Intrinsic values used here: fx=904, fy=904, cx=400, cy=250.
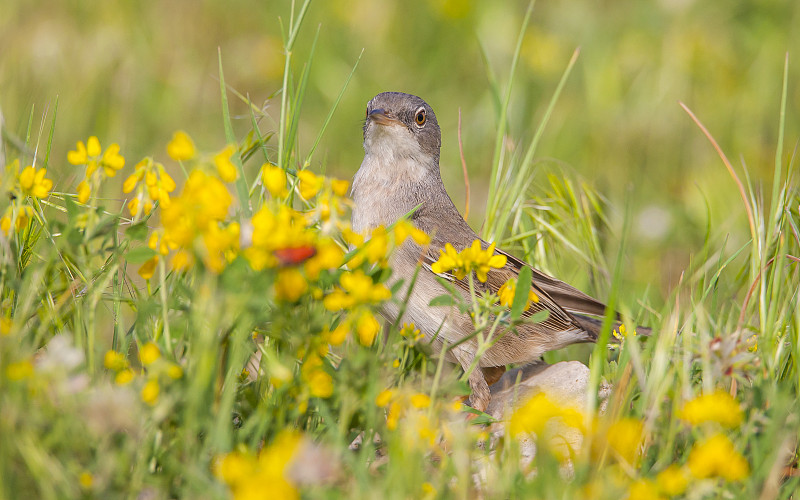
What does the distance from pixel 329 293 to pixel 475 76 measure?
7.18 m

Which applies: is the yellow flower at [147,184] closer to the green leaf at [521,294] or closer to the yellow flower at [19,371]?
the yellow flower at [19,371]

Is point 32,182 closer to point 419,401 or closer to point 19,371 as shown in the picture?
point 19,371

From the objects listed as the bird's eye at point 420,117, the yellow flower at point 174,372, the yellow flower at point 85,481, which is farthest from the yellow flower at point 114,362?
the bird's eye at point 420,117

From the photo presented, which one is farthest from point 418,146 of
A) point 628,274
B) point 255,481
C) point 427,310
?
point 255,481

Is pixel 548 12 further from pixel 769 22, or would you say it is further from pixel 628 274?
pixel 628 274

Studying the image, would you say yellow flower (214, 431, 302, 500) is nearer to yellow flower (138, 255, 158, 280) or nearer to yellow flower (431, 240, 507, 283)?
yellow flower (138, 255, 158, 280)

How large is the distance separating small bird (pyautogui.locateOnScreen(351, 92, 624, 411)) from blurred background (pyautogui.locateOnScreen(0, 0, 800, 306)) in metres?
2.54

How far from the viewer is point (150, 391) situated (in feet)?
7.98

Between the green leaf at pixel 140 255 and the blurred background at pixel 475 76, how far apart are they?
491 centimetres

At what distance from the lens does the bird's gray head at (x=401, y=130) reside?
5562mm

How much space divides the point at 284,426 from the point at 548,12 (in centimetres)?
887

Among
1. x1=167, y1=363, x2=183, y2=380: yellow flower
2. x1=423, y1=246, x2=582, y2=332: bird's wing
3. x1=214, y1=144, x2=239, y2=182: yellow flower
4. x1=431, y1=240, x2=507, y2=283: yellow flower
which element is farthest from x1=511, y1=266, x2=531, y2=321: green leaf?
x1=423, y1=246, x2=582, y2=332: bird's wing

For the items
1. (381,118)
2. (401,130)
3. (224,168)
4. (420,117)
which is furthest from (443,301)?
(420,117)

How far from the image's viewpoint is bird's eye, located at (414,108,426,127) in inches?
229
